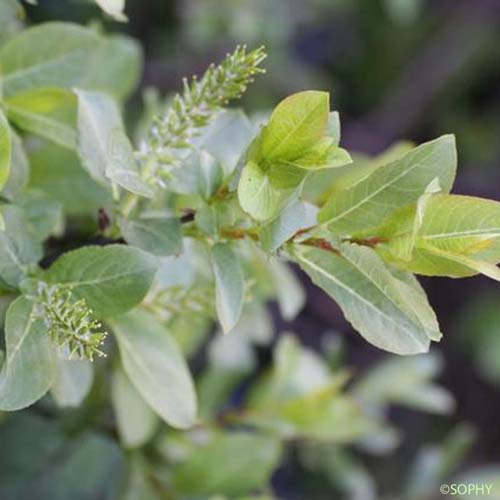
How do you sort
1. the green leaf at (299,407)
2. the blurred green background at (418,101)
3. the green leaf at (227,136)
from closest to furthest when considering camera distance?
the green leaf at (227,136) < the green leaf at (299,407) < the blurred green background at (418,101)

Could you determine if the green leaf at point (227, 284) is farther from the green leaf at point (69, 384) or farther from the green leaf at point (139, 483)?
the green leaf at point (139, 483)

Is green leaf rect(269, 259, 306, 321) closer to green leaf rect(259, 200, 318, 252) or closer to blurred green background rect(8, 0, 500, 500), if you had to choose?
green leaf rect(259, 200, 318, 252)

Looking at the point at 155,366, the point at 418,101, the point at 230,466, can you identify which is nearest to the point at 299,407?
the point at 230,466

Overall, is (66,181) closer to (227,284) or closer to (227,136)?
(227,136)

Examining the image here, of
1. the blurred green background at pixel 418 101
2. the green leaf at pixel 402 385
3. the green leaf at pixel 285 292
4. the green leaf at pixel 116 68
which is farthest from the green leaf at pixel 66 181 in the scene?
the blurred green background at pixel 418 101

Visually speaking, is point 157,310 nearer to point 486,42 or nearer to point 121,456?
point 121,456

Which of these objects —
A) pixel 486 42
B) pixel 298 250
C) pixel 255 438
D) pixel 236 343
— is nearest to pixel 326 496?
pixel 236 343
